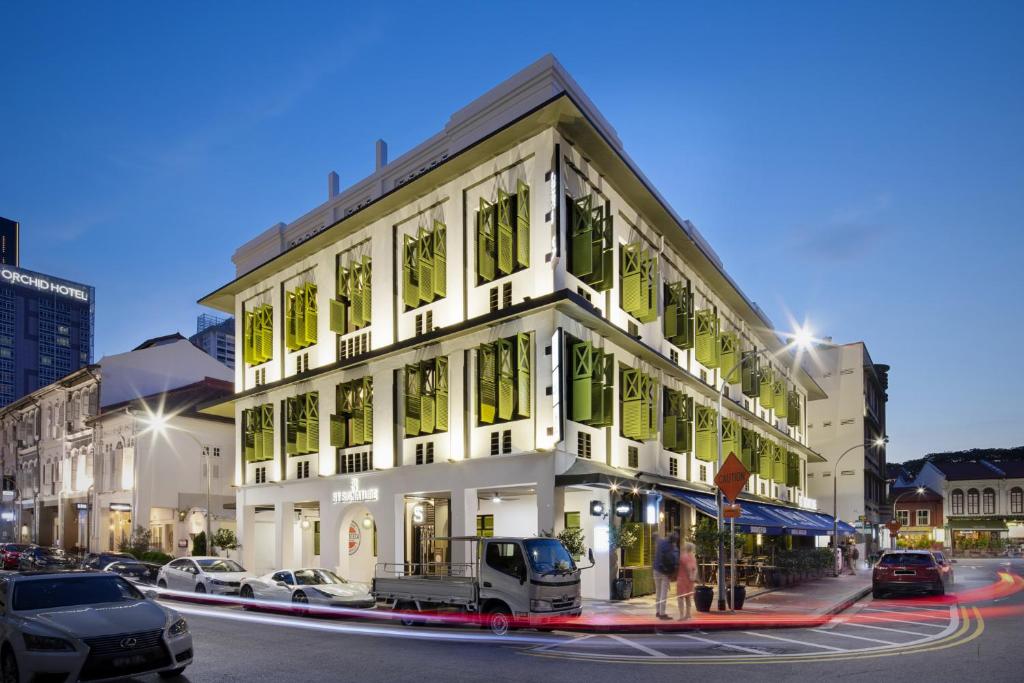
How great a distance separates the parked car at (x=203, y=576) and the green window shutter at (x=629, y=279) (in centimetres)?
1698

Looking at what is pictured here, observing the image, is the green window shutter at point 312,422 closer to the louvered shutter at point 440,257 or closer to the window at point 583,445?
the louvered shutter at point 440,257

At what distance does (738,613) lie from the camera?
24000 mm

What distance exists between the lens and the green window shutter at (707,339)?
42231 mm

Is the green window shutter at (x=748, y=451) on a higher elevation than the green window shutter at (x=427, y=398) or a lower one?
lower

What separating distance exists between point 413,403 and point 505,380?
5.48 meters

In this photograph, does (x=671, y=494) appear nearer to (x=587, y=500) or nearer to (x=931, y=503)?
(x=587, y=500)

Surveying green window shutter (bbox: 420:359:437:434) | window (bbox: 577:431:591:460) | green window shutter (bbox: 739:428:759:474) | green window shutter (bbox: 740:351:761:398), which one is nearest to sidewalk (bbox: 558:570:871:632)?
window (bbox: 577:431:591:460)

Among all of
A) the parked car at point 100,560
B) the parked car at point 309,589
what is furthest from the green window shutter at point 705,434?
the parked car at point 100,560

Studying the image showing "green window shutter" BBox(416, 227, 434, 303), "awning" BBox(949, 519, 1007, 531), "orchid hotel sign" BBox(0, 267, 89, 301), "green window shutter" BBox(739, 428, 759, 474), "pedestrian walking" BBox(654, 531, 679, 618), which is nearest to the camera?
"pedestrian walking" BBox(654, 531, 679, 618)

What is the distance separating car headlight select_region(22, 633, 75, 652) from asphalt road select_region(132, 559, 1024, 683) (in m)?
2.48

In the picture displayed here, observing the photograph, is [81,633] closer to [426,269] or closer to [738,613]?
[738,613]

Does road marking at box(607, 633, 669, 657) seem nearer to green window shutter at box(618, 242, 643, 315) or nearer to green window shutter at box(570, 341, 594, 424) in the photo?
green window shutter at box(570, 341, 594, 424)

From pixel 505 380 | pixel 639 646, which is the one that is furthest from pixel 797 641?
pixel 505 380

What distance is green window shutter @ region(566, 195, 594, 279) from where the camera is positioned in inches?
1156
